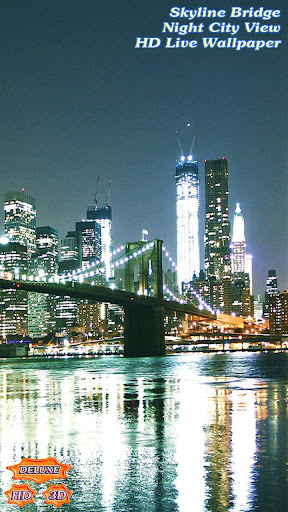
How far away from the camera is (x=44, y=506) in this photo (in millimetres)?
10641

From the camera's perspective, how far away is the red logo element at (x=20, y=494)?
1087 centimetres

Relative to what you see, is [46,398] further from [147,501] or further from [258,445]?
[147,501]

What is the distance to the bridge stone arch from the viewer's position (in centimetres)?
11115

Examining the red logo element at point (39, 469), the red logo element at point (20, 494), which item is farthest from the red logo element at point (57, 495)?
the red logo element at point (39, 469)

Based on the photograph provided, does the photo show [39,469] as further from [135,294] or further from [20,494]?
[135,294]

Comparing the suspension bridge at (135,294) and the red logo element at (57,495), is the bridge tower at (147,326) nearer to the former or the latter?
the suspension bridge at (135,294)

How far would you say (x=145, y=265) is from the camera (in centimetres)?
11662

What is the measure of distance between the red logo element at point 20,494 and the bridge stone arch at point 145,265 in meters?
95.4

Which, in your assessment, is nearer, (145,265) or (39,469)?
(39,469)

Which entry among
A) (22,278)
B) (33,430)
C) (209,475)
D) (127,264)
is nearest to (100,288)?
(22,278)

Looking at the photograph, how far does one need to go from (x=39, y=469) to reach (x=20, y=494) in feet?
6.41

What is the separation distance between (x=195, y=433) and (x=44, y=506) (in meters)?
7.86

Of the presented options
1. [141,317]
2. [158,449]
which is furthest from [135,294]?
[158,449]

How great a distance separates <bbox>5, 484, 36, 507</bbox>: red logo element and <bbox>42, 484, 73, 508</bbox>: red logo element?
250 mm
